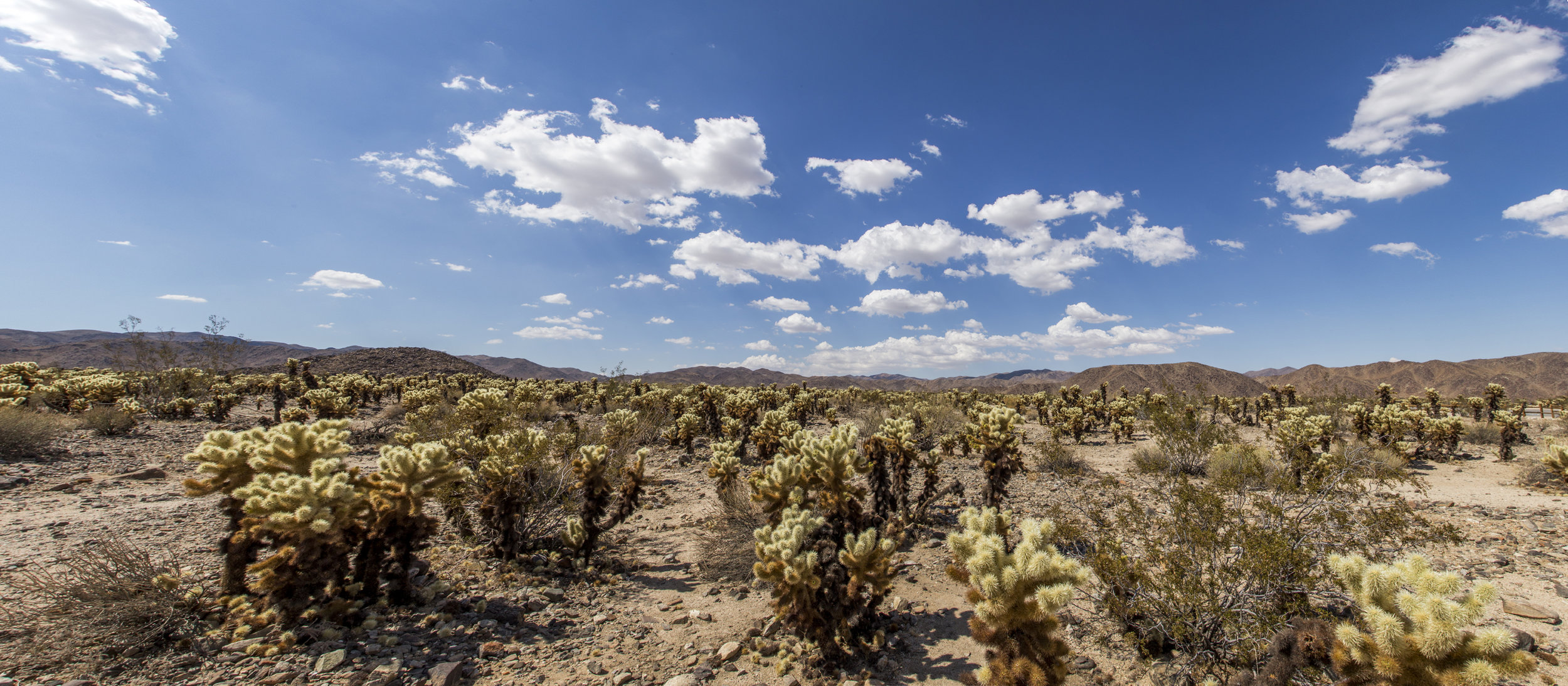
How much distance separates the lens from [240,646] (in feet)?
13.6

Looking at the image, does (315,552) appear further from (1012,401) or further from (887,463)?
(1012,401)

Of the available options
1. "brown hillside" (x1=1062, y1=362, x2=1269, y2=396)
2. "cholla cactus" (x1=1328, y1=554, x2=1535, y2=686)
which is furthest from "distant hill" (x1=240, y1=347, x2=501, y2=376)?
"brown hillside" (x1=1062, y1=362, x2=1269, y2=396)

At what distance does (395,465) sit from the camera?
505cm

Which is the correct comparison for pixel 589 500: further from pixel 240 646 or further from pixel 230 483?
pixel 230 483

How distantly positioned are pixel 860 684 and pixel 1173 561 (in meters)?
3.33

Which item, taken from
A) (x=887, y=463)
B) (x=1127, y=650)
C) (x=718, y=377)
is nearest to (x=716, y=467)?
(x=887, y=463)

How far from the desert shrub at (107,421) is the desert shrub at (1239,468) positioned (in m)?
25.2

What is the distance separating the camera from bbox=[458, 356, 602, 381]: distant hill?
11175cm

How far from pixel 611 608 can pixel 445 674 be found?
77.0 inches

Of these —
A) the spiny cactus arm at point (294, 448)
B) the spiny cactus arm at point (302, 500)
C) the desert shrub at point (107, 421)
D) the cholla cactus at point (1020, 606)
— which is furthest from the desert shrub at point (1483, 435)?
the desert shrub at point (107, 421)

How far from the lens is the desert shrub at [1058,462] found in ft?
43.2

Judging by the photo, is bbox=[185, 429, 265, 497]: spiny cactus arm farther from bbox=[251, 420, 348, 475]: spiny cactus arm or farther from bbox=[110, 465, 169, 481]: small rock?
bbox=[110, 465, 169, 481]: small rock

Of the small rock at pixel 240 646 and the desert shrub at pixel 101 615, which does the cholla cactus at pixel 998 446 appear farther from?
the desert shrub at pixel 101 615

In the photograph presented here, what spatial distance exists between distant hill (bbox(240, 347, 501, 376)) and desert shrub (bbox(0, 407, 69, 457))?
34354 millimetres
